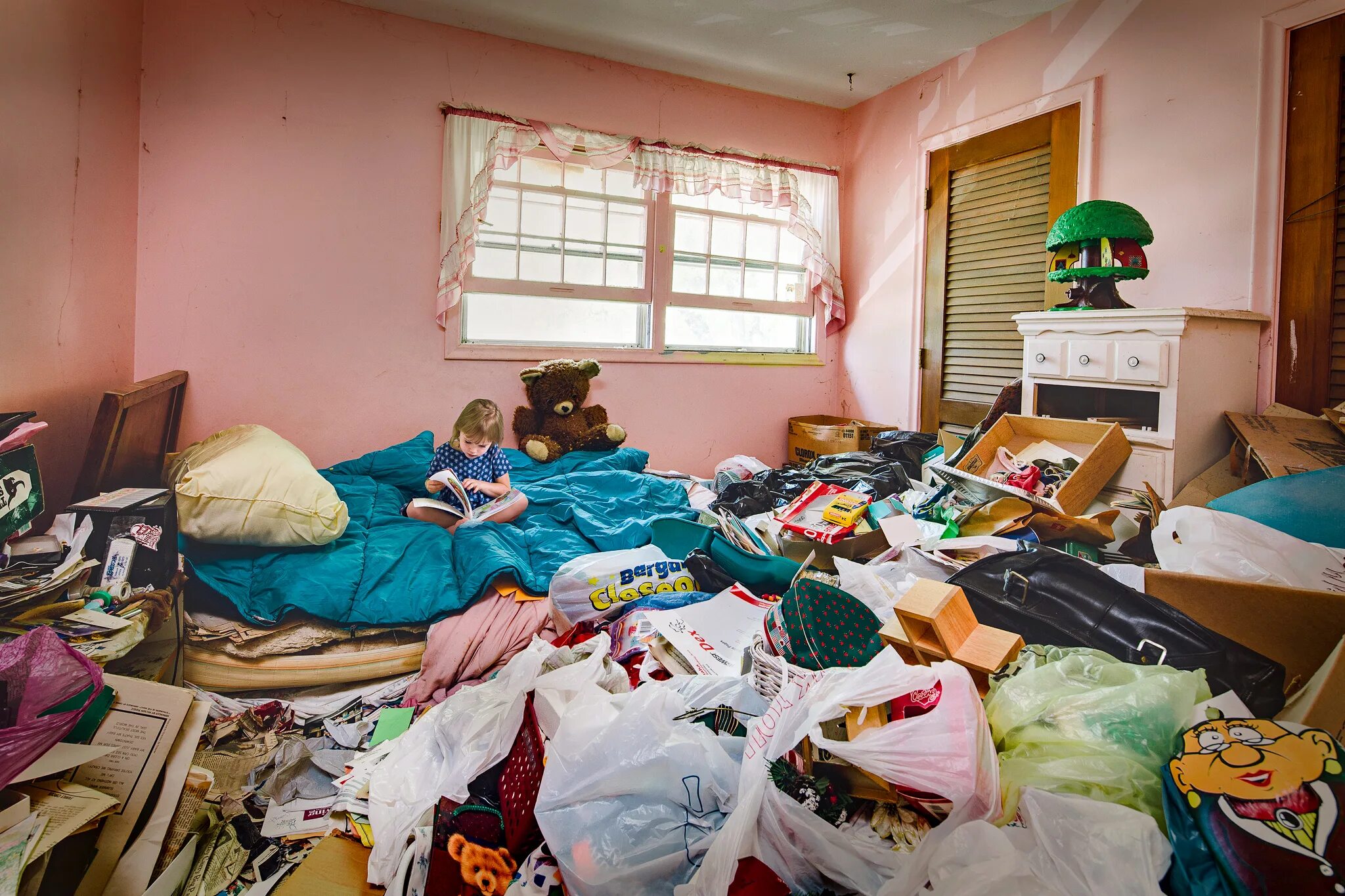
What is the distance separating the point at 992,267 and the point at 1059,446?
54.0 inches

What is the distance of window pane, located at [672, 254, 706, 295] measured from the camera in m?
3.84

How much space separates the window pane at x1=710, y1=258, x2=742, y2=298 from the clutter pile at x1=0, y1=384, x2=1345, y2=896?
7.55 feet

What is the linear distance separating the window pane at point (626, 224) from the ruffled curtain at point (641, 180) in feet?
0.50

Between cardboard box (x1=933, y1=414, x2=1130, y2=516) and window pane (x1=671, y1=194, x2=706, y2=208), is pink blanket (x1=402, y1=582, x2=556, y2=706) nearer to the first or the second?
cardboard box (x1=933, y1=414, x2=1130, y2=516)

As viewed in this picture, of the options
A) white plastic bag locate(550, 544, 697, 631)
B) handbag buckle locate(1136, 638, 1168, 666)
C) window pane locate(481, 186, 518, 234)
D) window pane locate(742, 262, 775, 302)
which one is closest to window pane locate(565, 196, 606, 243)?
window pane locate(481, 186, 518, 234)

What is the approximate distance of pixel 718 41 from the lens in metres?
3.31

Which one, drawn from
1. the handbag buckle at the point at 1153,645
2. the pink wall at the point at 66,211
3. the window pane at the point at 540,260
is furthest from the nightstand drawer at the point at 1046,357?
the pink wall at the point at 66,211

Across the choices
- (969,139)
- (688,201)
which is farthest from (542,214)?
(969,139)

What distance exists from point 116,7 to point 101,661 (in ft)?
7.91

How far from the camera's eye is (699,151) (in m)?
3.74

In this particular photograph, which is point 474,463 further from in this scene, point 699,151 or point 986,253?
point 986,253

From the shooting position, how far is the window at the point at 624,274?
3.40 m

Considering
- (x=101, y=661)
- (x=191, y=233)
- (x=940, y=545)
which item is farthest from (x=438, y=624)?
(x=191, y=233)

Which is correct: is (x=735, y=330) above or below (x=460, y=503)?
above
